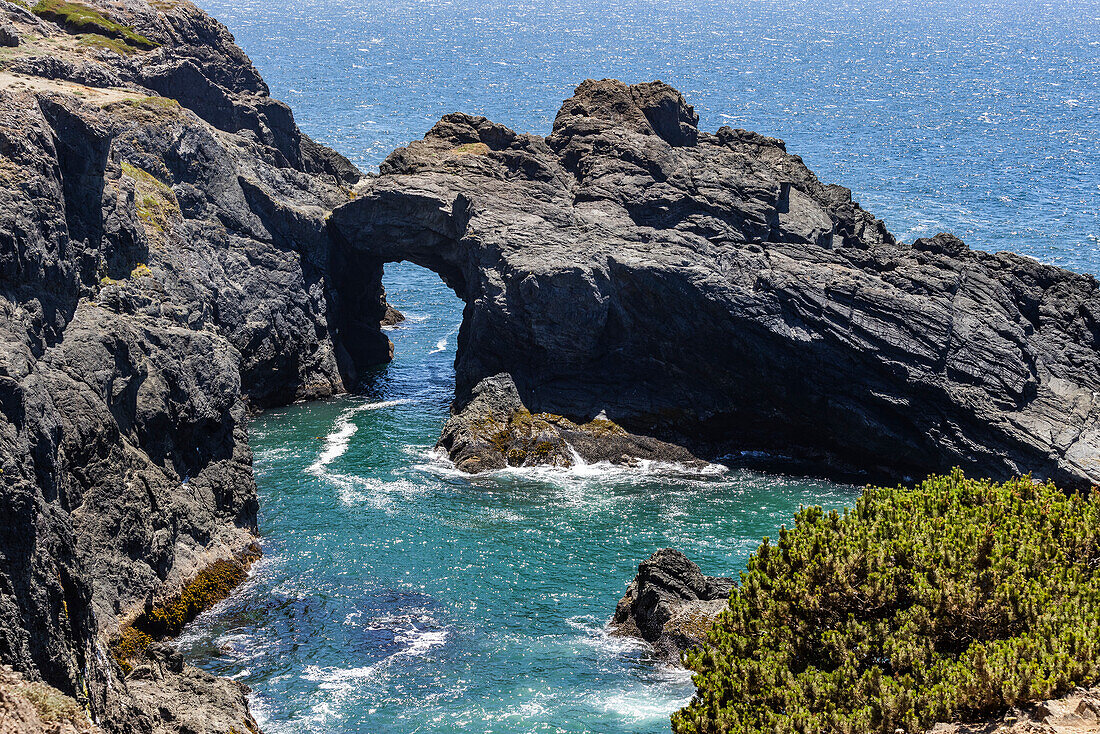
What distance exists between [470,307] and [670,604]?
120ft

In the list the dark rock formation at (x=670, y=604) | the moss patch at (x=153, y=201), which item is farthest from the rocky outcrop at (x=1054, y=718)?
the moss patch at (x=153, y=201)

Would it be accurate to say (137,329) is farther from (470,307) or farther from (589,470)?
(470,307)

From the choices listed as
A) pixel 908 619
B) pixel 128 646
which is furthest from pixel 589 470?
pixel 908 619

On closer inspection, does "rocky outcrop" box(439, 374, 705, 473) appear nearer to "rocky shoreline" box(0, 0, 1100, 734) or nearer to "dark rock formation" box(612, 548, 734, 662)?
"rocky shoreline" box(0, 0, 1100, 734)

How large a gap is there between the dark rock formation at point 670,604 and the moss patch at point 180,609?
58.8ft

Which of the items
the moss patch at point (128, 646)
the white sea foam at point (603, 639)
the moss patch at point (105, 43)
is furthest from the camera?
the moss patch at point (105, 43)

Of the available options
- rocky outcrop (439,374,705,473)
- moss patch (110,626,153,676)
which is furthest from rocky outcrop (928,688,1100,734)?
rocky outcrop (439,374,705,473)

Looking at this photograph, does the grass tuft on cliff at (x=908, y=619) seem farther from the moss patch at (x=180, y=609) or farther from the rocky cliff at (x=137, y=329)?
the moss patch at (x=180, y=609)

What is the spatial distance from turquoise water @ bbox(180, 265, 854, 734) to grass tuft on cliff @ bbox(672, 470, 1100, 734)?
11.5m

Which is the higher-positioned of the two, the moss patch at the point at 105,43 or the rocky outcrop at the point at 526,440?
the moss patch at the point at 105,43

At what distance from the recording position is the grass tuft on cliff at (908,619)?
89.0 feet

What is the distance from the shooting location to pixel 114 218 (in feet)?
193

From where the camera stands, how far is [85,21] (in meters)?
88.2

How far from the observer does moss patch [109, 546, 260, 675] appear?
146 ft
